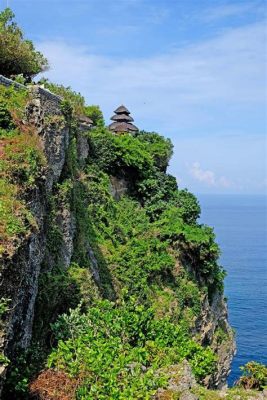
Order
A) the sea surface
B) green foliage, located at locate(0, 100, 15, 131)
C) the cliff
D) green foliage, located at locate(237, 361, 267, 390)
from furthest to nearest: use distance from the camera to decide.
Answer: the sea surface → green foliage, located at locate(237, 361, 267, 390) → green foliage, located at locate(0, 100, 15, 131) → the cliff

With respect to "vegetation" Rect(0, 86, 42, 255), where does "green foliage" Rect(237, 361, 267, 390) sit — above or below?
below

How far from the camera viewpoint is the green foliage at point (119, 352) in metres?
11.2

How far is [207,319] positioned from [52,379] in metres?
17.2

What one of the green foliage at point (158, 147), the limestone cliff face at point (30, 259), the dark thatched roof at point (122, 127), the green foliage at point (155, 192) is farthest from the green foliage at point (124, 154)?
the limestone cliff face at point (30, 259)

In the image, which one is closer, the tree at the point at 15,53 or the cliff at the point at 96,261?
the cliff at the point at 96,261

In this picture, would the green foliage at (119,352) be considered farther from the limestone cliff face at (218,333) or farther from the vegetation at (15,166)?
the limestone cliff face at (218,333)

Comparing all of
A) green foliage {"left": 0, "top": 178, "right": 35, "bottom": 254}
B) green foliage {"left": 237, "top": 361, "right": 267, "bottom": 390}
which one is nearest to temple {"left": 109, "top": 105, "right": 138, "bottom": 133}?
green foliage {"left": 237, "top": 361, "right": 267, "bottom": 390}

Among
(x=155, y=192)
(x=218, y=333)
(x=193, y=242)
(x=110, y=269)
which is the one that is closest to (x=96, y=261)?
(x=110, y=269)

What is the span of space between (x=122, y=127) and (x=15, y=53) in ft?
53.7

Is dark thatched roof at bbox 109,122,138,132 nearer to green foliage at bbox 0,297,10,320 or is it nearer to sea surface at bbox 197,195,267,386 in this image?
sea surface at bbox 197,195,267,386

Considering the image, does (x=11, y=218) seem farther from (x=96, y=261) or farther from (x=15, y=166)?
(x=96, y=261)

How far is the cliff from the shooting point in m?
11.0

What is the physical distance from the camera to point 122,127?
36.1 m

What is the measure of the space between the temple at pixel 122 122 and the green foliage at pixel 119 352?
73.2 ft
